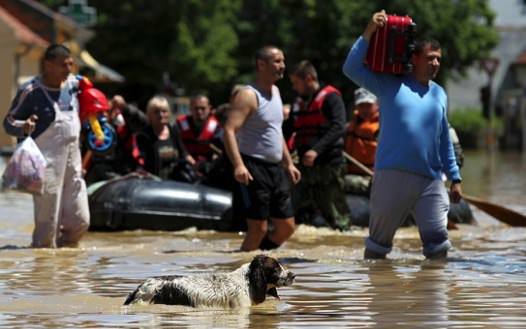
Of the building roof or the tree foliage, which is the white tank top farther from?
the tree foliage

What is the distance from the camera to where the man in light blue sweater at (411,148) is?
1292 cm

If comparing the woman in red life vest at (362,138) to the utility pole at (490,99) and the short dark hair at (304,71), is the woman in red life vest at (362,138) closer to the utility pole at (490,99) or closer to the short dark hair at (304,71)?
the short dark hair at (304,71)

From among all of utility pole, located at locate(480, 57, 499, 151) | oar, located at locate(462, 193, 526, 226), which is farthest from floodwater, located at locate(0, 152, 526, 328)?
utility pole, located at locate(480, 57, 499, 151)

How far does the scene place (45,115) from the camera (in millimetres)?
14531

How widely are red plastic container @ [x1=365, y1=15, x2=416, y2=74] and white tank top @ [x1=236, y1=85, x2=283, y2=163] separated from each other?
1370 mm

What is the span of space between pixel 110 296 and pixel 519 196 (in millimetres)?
16516

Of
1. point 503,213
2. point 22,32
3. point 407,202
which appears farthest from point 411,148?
point 22,32

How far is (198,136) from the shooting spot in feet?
68.6

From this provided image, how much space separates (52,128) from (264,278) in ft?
13.9

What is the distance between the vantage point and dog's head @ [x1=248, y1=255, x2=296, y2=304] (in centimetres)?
1083

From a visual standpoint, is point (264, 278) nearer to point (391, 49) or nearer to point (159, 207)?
point (391, 49)

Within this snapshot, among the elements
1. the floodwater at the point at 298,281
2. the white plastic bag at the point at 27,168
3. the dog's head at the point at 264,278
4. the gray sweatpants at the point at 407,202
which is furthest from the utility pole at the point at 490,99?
the dog's head at the point at 264,278

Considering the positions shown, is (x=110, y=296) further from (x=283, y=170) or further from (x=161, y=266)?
(x=283, y=170)

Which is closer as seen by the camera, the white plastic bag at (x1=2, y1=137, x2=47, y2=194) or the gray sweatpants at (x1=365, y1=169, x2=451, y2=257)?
the gray sweatpants at (x1=365, y1=169, x2=451, y2=257)
